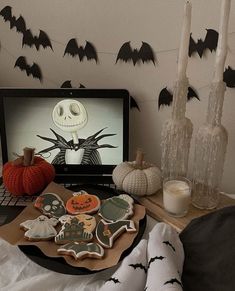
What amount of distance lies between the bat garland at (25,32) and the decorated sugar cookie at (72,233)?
1.82 feet

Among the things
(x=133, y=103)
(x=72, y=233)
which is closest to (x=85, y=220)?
(x=72, y=233)

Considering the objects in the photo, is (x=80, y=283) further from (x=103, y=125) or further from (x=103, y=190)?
(x=103, y=125)

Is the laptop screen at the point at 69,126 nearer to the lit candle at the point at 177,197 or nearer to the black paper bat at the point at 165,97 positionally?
the black paper bat at the point at 165,97

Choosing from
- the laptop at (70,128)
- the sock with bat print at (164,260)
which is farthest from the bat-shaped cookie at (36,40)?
the sock with bat print at (164,260)

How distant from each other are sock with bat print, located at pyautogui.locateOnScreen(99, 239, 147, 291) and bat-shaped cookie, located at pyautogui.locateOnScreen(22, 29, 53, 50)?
0.67 metres

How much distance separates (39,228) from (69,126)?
336 mm

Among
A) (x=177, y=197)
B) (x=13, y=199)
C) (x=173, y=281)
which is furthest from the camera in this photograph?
(x=13, y=199)

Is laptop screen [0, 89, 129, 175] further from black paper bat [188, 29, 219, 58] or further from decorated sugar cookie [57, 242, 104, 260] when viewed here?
decorated sugar cookie [57, 242, 104, 260]

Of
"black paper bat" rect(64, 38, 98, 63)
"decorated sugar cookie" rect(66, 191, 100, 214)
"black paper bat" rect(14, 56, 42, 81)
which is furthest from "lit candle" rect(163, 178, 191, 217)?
"black paper bat" rect(14, 56, 42, 81)

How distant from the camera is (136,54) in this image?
0.91m

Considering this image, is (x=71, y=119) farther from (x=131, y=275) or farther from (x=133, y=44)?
(x=131, y=275)

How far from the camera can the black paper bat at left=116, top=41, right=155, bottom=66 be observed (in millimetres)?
886

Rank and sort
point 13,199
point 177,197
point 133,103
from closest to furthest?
point 177,197, point 13,199, point 133,103

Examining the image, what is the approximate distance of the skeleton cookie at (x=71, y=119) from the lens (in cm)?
90
